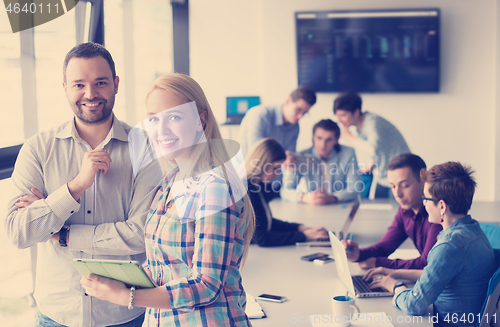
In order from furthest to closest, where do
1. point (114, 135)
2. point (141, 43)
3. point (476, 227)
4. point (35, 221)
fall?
1. point (141, 43)
2. point (476, 227)
3. point (114, 135)
4. point (35, 221)

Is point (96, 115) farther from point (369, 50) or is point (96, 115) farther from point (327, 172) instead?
point (369, 50)

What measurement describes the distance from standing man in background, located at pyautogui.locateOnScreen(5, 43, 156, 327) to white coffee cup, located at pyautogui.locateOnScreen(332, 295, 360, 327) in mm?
680

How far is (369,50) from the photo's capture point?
4906mm

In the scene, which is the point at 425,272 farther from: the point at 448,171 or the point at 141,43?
the point at 141,43

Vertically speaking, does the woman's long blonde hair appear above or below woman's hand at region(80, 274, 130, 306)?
above

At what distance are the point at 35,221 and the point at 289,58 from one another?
399cm

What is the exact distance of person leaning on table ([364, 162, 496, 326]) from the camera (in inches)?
66.3

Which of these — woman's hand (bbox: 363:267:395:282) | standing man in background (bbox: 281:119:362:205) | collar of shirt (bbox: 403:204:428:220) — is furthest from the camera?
standing man in background (bbox: 281:119:362:205)

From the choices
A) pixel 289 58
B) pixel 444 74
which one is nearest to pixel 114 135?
pixel 289 58

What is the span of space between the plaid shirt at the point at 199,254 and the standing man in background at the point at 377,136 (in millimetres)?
2923

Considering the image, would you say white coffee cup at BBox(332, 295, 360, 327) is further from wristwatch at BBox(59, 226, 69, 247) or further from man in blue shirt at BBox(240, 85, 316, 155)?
man in blue shirt at BBox(240, 85, 316, 155)

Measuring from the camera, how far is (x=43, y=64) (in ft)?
9.11

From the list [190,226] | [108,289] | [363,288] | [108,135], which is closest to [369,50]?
[363,288]

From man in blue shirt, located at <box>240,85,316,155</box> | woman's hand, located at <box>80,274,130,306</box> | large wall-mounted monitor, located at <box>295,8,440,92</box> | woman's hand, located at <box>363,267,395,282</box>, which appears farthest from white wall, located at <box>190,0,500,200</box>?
woman's hand, located at <box>80,274,130,306</box>
